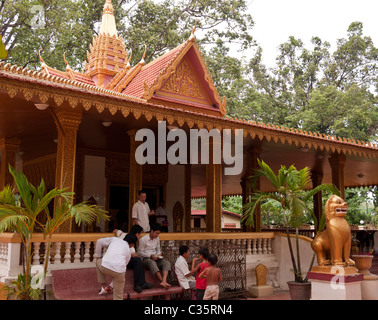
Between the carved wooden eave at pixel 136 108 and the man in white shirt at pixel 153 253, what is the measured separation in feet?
6.45

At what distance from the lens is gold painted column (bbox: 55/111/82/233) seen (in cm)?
714

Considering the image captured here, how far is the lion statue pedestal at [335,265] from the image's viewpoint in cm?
591

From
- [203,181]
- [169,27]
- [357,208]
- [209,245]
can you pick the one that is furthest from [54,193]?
[357,208]

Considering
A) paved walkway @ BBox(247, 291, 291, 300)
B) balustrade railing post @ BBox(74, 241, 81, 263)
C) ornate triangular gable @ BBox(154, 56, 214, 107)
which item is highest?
ornate triangular gable @ BBox(154, 56, 214, 107)

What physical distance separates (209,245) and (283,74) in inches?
1283

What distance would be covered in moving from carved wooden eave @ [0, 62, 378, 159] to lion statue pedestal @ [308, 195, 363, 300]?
273cm

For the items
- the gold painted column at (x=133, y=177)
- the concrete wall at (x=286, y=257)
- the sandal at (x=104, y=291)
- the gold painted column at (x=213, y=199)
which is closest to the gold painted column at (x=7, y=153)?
the gold painted column at (x=133, y=177)

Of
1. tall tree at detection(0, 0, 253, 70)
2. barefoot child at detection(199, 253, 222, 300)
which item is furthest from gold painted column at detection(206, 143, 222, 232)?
tall tree at detection(0, 0, 253, 70)

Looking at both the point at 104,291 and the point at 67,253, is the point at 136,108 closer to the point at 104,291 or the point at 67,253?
the point at 67,253

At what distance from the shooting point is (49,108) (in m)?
7.31

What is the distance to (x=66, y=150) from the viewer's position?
23.8 ft

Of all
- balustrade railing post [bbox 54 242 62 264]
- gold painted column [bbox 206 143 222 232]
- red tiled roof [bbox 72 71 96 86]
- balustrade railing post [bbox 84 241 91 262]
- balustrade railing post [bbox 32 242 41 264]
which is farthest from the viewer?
red tiled roof [bbox 72 71 96 86]

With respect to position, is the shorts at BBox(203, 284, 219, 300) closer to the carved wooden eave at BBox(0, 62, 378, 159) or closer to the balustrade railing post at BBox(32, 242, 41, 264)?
the balustrade railing post at BBox(32, 242, 41, 264)

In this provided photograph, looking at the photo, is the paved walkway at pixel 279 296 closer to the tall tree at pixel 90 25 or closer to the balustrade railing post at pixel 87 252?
the balustrade railing post at pixel 87 252
